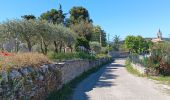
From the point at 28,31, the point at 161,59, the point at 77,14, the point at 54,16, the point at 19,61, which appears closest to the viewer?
the point at 19,61

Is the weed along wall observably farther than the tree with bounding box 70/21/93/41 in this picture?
No

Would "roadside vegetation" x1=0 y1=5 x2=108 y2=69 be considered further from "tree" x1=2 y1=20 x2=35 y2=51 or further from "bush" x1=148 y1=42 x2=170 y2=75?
"bush" x1=148 y1=42 x2=170 y2=75

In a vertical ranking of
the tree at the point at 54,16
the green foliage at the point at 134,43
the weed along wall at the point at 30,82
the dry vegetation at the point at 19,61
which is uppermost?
the tree at the point at 54,16

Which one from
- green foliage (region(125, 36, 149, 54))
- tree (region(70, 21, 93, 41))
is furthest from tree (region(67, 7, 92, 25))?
green foliage (region(125, 36, 149, 54))

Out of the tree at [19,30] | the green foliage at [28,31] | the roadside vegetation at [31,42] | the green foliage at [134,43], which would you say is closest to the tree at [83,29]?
the roadside vegetation at [31,42]

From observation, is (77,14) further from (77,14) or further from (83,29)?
(83,29)

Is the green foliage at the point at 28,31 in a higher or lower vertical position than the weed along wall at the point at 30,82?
higher

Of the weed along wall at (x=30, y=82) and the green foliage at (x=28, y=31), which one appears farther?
the green foliage at (x=28, y=31)

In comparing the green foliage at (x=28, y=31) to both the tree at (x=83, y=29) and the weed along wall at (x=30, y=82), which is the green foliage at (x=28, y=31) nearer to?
the weed along wall at (x=30, y=82)

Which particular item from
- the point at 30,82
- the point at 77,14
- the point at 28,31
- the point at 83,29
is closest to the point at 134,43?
the point at 77,14

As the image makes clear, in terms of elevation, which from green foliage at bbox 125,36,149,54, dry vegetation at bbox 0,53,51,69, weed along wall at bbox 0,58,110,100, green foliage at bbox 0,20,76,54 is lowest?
weed along wall at bbox 0,58,110,100

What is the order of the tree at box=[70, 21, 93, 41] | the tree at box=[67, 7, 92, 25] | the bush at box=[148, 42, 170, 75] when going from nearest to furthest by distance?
the bush at box=[148, 42, 170, 75], the tree at box=[70, 21, 93, 41], the tree at box=[67, 7, 92, 25]

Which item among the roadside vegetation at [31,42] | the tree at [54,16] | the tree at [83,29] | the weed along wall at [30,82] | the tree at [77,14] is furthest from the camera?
the tree at [77,14]

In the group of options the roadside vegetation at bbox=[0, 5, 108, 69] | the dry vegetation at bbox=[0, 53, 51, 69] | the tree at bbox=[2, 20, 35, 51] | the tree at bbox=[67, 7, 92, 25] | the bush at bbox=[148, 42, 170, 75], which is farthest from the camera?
the tree at bbox=[67, 7, 92, 25]
